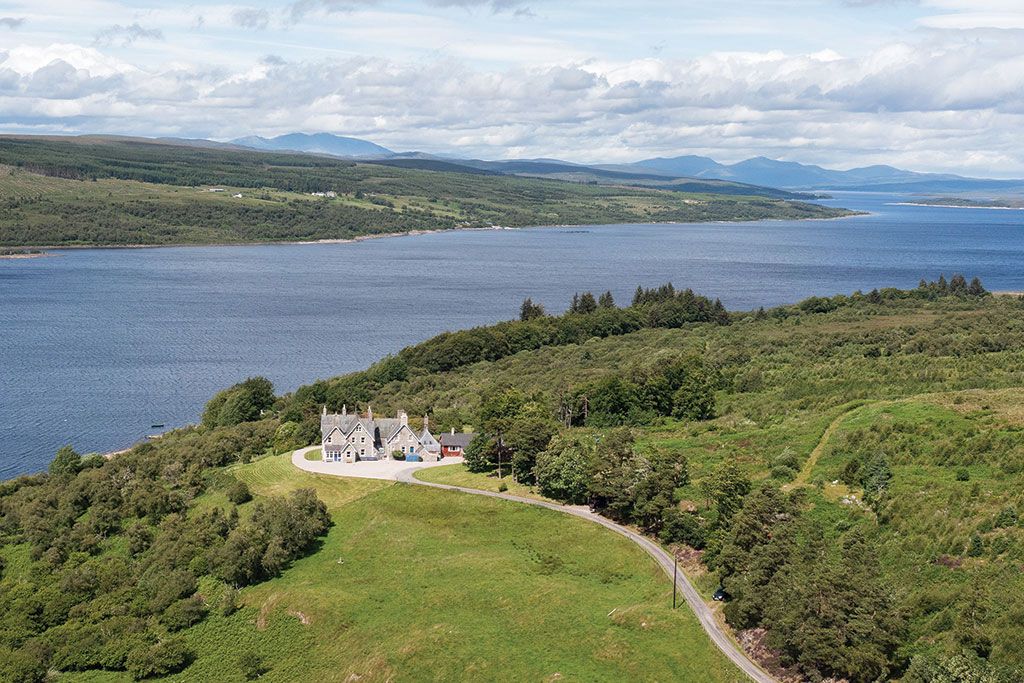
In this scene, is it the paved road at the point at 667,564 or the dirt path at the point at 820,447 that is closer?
the paved road at the point at 667,564

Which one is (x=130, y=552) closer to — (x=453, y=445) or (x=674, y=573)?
(x=453, y=445)

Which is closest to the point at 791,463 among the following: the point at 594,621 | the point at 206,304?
the point at 594,621

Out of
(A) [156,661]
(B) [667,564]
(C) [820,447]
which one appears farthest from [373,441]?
(C) [820,447]

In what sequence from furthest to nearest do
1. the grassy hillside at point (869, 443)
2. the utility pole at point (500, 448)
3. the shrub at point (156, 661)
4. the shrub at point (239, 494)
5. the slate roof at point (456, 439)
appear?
the slate roof at point (456, 439), the utility pole at point (500, 448), the shrub at point (239, 494), the shrub at point (156, 661), the grassy hillside at point (869, 443)

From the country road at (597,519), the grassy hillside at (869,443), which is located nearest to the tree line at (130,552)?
the country road at (597,519)

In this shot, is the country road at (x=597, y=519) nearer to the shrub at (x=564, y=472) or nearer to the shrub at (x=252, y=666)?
the shrub at (x=564, y=472)

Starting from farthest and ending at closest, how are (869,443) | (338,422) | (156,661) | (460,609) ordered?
(338,422) → (869,443) → (156,661) → (460,609)
